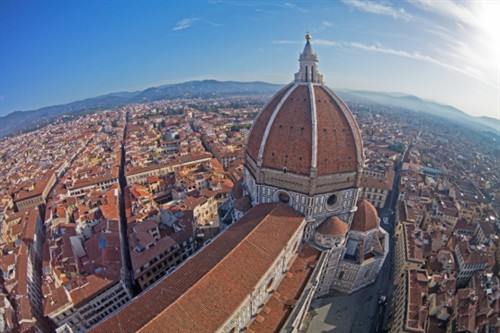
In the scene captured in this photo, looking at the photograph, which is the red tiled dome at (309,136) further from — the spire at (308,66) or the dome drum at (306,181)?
the spire at (308,66)

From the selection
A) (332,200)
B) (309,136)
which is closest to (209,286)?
(309,136)

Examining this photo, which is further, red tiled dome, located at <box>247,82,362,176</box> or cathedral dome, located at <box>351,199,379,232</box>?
cathedral dome, located at <box>351,199,379,232</box>

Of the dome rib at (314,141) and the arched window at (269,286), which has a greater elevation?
the dome rib at (314,141)

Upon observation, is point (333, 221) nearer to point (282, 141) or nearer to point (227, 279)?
point (282, 141)

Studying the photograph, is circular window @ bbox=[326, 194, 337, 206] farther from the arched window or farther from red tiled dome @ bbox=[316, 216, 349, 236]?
the arched window

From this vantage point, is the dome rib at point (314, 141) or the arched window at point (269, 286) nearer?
the arched window at point (269, 286)

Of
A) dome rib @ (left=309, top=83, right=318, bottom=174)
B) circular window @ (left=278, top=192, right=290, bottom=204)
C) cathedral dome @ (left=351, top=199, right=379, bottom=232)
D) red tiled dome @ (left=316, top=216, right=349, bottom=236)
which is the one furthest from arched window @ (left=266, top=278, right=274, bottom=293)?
cathedral dome @ (left=351, top=199, right=379, bottom=232)

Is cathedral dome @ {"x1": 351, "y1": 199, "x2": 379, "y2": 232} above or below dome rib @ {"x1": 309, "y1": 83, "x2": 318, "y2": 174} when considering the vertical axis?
below

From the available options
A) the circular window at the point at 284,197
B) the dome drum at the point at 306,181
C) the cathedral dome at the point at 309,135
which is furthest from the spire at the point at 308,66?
the circular window at the point at 284,197
